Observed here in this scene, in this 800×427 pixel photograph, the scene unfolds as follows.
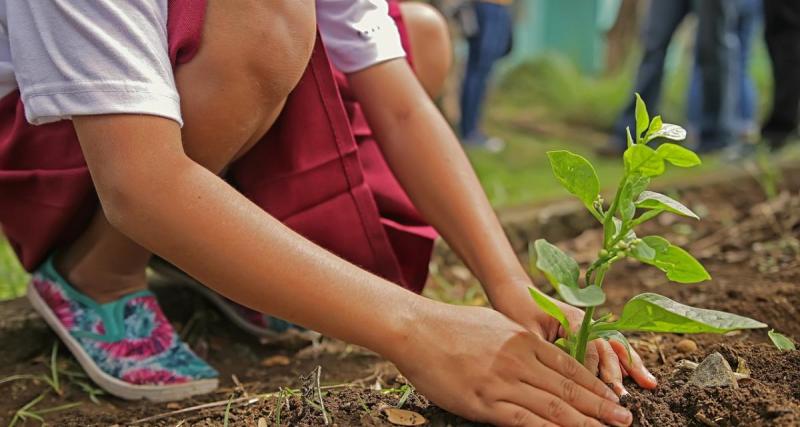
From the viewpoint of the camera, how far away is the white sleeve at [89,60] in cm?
112

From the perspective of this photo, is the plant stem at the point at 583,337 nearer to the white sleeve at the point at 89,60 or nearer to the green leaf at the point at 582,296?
the green leaf at the point at 582,296

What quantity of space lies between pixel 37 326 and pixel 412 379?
98 centimetres

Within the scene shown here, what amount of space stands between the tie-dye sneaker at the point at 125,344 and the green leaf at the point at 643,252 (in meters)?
0.84

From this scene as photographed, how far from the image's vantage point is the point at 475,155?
4750 mm

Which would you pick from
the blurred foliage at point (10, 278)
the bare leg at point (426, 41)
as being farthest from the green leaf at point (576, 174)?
the blurred foliage at point (10, 278)

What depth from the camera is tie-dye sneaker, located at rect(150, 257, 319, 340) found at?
183cm

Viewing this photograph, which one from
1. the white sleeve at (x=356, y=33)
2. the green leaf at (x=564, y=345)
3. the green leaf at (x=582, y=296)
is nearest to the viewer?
the green leaf at (x=582, y=296)

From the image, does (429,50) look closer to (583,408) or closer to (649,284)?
(649,284)

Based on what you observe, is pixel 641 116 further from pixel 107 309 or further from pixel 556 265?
pixel 107 309

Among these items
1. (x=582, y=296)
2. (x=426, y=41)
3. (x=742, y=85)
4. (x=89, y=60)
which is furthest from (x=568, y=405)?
(x=742, y=85)

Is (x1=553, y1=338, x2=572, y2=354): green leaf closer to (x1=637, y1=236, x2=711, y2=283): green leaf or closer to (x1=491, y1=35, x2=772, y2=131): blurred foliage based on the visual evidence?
(x1=637, y1=236, x2=711, y2=283): green leaf

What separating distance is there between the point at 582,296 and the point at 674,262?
5.9 inches

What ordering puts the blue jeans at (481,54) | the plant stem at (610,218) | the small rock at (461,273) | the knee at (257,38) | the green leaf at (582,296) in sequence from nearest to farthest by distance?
the green leaf at (582,296)
the plant stem at (610,218)
the knee at (257,38)
the small rock at (461,273)
the blue jeans at (481,54)

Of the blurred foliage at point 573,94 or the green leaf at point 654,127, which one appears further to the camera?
the blurred foliage at point 573,94
